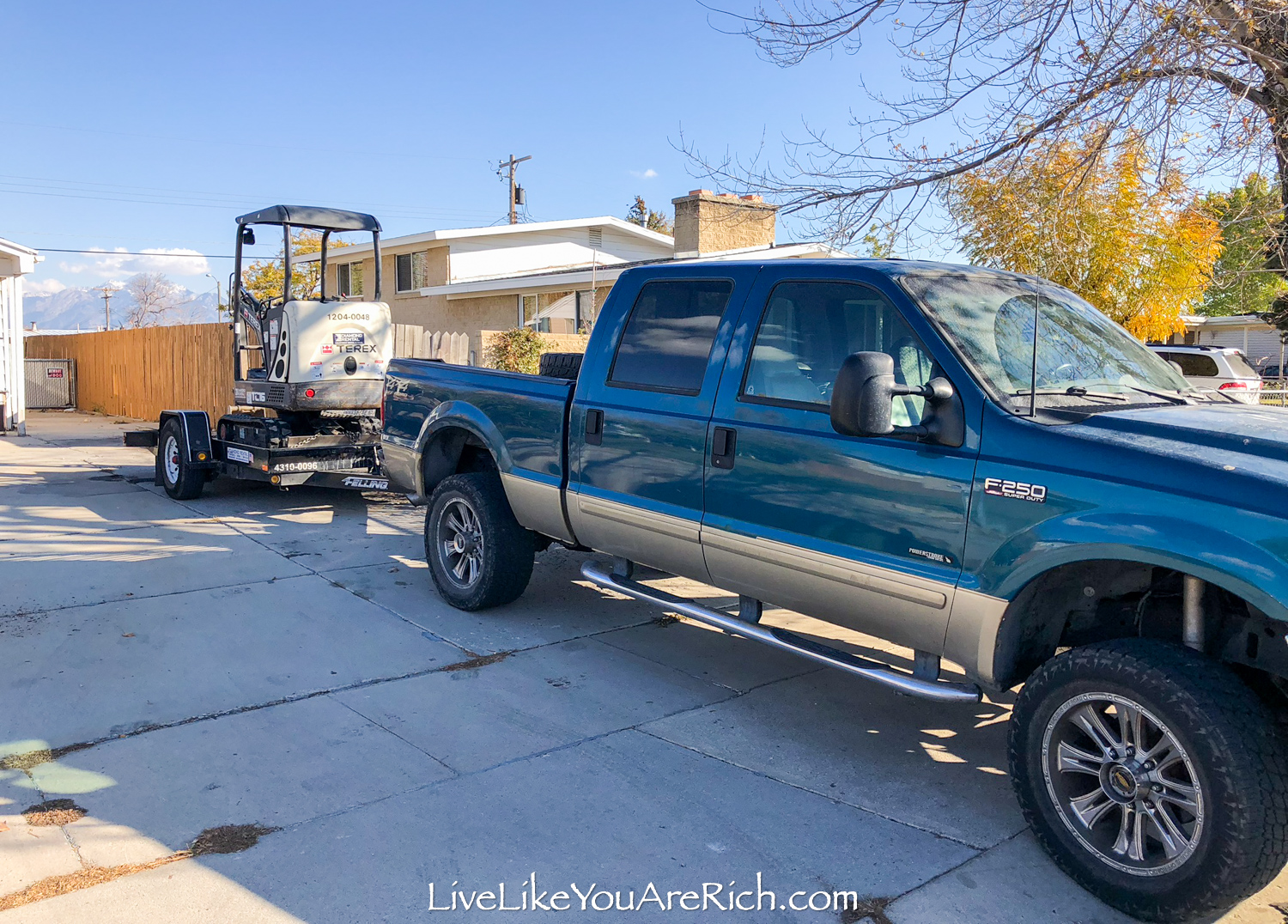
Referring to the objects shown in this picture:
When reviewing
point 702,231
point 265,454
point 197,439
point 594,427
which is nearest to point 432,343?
point 197,439

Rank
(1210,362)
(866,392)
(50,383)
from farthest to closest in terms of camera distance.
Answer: (50,383)
(1210,362)
(866,392)

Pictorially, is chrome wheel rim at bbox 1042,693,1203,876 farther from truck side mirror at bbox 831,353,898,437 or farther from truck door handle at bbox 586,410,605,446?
truck door handle at bbox 586,410,605,446

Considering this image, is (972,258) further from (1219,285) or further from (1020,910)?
(1020,910)

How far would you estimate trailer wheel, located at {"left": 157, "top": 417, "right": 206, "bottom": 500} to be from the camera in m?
10.9

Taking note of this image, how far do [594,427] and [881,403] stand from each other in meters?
2.10

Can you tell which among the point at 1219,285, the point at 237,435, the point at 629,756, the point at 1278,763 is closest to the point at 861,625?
the point at 629,756

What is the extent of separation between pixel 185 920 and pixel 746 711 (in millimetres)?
2735

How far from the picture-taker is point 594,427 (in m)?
5.51

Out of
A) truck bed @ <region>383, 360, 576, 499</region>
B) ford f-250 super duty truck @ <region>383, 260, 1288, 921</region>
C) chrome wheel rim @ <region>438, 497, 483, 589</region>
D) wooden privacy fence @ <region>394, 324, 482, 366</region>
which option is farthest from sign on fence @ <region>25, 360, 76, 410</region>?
ford f-250 super duty truck @ <region>383, 260, 1288, 921</region>

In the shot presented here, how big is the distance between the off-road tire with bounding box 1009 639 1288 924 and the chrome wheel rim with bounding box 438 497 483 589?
3942mm

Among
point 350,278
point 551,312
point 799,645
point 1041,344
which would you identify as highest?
point 350,278

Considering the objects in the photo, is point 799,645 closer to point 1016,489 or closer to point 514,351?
point 1016,489

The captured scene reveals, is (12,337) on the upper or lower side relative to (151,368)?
upper

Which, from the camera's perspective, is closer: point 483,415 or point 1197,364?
point 483,415
